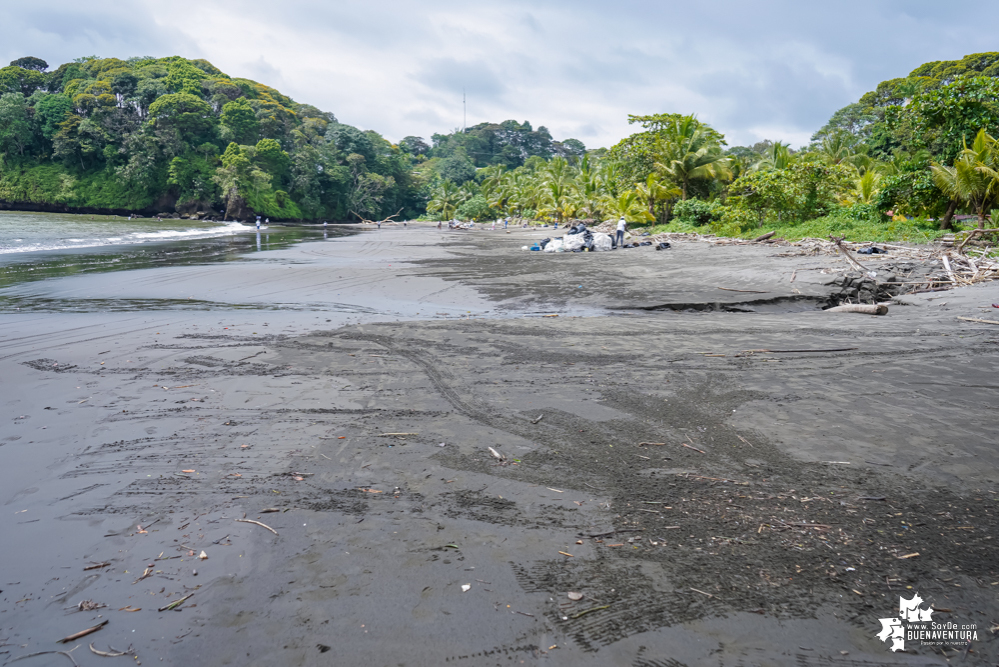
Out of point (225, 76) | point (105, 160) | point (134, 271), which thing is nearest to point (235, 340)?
point (134, 271)

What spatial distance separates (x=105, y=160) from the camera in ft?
195

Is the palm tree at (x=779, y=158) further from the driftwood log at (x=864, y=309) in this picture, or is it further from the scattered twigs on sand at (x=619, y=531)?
the scattered twigs on sand at (x=619, y=531)

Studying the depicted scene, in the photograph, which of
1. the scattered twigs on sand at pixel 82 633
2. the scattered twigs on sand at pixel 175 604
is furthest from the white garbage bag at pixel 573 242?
the scattered twigs on sand at pixel 82 633

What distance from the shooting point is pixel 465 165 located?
3597 inches

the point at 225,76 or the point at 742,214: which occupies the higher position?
the point at 225,76

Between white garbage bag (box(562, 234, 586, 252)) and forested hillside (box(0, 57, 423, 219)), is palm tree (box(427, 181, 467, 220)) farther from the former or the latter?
white garbage bag (box(562, 234, 586, 252))

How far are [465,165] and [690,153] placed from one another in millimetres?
67921

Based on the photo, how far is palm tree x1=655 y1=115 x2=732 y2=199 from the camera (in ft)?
92.0

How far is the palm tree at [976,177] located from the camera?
14078 millimetres

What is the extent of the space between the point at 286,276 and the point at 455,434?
11.7m

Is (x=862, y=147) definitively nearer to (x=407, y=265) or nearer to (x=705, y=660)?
(x=407, y=265)

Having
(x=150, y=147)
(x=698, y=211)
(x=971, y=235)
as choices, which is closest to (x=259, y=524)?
(x=971, y=235)

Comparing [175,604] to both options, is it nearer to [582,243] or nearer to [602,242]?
[582,243]

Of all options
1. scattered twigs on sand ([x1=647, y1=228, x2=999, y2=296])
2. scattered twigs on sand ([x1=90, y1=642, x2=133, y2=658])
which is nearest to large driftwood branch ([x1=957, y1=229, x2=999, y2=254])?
scattered twigs on sand ([x1=647, y1=228, x2=999, y2=296])
